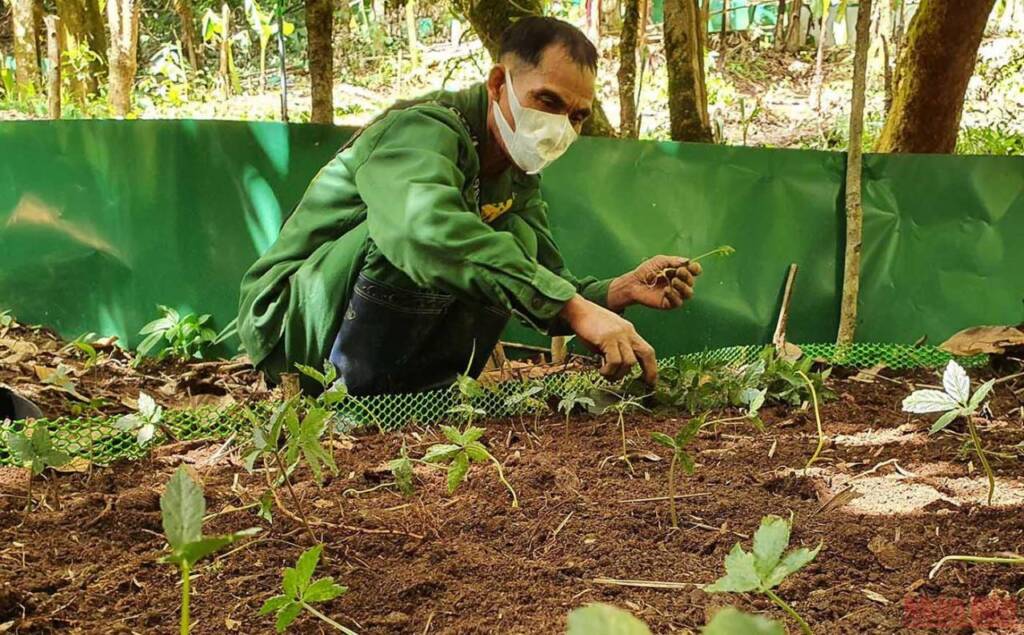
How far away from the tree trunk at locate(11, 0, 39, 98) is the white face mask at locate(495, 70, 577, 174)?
26.8ft

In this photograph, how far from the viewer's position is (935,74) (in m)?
4.68

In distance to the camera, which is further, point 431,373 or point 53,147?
point 53,147

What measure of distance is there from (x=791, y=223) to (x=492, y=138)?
1868 mm

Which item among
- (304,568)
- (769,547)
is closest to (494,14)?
(304,568)

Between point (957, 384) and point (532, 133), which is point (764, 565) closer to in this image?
point (957, 384)

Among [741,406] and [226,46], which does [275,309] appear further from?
[226,46]

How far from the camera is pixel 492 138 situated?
296 cm

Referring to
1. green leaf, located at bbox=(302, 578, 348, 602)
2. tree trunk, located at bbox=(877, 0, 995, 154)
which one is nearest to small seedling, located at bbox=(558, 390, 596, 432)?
green leaf, located at bbox=(302, 578, 348, 602)

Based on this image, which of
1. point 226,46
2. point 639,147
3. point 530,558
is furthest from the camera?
point 226,46

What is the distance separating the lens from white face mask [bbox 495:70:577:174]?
2.79m

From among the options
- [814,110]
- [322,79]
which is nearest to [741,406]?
[322,79]

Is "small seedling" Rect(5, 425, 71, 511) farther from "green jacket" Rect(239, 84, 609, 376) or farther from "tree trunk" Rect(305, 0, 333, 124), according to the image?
"tree trunk" Rect(305, 0, 333, 124)

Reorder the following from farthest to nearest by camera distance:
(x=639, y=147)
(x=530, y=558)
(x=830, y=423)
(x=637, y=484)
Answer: (x=639, y=147) → (x=830, y=423) → (x=637, y=484) → (x=530, y=558)

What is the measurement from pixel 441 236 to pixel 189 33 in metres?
11.8
